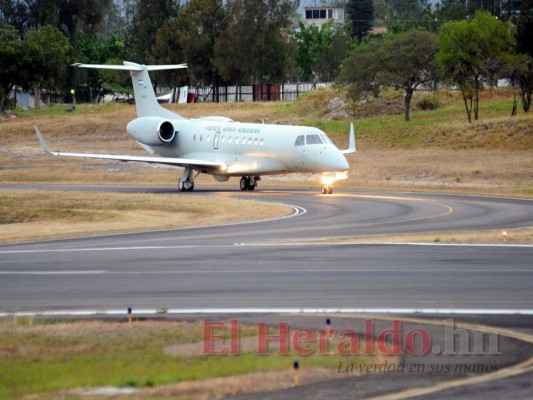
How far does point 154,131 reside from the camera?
50.3 m

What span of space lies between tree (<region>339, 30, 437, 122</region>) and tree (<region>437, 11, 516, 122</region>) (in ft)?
8.43

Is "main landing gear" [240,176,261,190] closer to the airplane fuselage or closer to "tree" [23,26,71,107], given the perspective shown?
the airplane fuselage

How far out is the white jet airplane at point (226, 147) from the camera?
44312 millimetres

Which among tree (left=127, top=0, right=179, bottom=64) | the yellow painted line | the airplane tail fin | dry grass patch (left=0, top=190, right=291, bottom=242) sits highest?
tree (left=127, top=0, right=179, bottom=64)

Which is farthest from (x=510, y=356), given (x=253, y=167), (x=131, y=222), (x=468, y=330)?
(x=253, y=167)

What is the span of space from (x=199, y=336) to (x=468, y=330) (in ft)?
11.4

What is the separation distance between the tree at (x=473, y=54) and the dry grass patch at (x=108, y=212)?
29896mm

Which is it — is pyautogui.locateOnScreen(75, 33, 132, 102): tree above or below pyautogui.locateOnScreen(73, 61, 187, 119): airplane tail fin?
above

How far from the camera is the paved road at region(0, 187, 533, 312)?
1719 centimetres

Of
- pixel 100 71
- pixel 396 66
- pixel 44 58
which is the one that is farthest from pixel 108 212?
pixel 100 71

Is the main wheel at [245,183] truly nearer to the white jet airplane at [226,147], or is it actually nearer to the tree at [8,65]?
the white jet airplane at [226,147]

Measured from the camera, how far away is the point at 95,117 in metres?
85.2

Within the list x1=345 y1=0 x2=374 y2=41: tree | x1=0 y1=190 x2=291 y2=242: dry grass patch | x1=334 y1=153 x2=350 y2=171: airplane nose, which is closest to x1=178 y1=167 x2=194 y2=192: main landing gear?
x1=0 y1=190 x2=291 y2=242: dry grass patch

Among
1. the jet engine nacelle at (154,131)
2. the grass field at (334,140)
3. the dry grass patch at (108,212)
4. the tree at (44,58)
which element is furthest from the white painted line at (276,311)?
the tree at (44,58)
